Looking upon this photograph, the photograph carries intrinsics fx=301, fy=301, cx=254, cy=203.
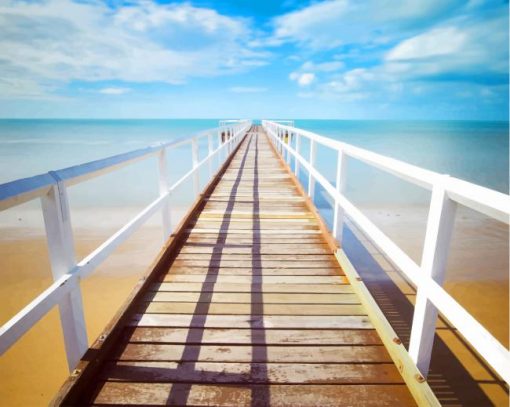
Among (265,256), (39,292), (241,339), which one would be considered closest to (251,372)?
(241,339)

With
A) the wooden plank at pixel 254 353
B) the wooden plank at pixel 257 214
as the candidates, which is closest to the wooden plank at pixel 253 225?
the wooden plank at pixel 257 214

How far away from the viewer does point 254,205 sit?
5082 millimetres

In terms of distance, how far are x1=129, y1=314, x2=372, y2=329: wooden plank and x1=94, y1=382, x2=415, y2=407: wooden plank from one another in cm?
49

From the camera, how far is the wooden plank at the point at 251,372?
1677mm

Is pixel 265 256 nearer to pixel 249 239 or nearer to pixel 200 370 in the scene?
pixel 249 239

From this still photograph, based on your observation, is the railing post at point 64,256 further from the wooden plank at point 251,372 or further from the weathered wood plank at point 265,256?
the weathered wood plank at point 265,256

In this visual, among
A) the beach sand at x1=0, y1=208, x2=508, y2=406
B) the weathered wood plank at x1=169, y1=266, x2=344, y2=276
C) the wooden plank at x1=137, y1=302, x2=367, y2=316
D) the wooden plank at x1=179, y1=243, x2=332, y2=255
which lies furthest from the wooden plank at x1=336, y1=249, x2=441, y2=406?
the beach sand at x1=0, y1=208, x2=508, y2=406

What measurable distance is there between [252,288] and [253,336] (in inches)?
24.2

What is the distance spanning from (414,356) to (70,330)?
1.86 m

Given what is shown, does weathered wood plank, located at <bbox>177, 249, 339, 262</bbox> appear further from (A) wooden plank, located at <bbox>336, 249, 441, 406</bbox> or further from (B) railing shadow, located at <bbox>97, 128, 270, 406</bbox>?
(A) wooden plank, located at <bbox>336, 249, 441, 406</bbox>

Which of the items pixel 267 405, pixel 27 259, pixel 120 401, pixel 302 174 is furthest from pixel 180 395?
pixel 302 174

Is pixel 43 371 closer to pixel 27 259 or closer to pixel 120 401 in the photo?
pixel 120 401

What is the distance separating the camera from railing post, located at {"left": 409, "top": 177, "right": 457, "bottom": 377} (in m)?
1.38

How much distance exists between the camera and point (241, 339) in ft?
6.52
